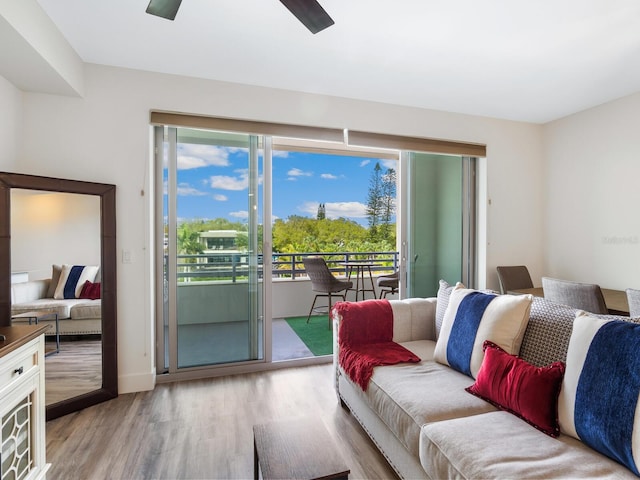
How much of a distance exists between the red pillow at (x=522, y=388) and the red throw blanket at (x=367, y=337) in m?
0.51

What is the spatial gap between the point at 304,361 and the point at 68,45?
3.09 m

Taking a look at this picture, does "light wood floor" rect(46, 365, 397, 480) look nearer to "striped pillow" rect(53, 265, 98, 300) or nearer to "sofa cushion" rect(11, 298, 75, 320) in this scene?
"sofa cushion" rect(11, 298, 75, 320)

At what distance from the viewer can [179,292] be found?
9.91 feet

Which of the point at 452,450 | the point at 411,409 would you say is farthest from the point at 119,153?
the point at 452,450

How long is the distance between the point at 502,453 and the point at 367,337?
3.99 ft

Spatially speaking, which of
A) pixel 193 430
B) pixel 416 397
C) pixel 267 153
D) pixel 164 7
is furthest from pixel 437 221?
pixel 164 7

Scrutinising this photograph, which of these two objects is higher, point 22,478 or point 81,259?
point 81,259

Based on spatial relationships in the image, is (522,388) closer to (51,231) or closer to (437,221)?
(437,221)

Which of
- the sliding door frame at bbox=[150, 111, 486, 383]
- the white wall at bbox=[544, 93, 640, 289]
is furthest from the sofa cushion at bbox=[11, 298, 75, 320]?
the white wall at bbox=[544, 93, 640, 289]

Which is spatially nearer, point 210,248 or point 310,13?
point 310,13

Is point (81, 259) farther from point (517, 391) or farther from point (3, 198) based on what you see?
point (517, 391)

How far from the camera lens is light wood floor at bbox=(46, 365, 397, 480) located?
1.83m

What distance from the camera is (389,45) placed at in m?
2.41

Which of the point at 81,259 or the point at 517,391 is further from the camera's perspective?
the point at 81,259
